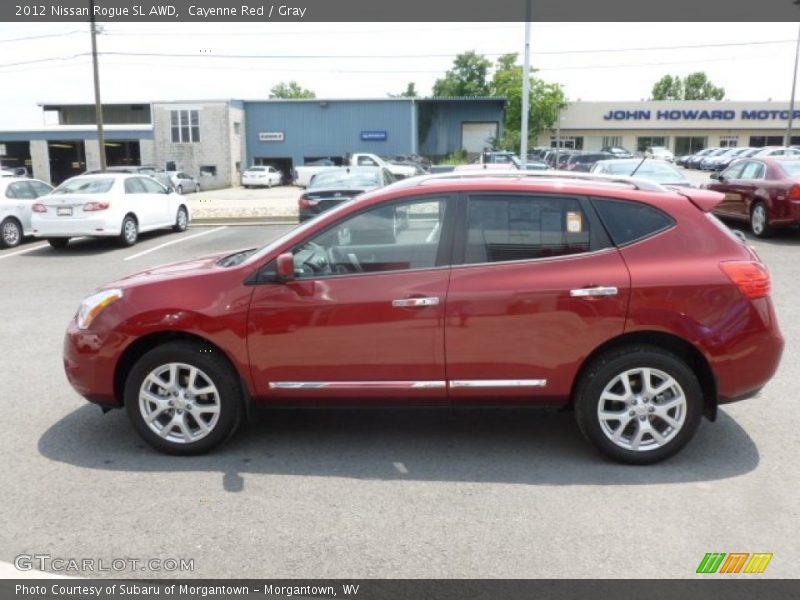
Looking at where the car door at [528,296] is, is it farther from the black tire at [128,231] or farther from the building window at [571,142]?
the building window at [571,142]

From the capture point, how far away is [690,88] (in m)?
124

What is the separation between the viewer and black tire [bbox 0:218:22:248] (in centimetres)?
1505

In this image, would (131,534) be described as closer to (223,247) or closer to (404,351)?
(404,351)

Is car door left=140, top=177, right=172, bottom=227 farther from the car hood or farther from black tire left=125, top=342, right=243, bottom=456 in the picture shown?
black tire left=125, top=342, right=243, bottom=456

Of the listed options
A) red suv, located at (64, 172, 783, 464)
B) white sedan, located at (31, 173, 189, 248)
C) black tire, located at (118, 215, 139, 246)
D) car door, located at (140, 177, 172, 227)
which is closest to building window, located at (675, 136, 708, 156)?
car door, located at (140, 177, 172, 227)

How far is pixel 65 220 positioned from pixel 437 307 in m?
12.2

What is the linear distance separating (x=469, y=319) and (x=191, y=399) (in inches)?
70.5

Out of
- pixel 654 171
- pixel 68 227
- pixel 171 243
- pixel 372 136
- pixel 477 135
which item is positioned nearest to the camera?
pixel 68 227

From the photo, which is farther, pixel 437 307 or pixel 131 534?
pixel 437 307

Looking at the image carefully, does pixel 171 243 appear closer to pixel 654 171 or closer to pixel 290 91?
pixel 654 171

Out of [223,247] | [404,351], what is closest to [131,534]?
[404,351]

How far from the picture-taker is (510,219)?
4434 mm

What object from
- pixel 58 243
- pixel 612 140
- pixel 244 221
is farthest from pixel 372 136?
pixel 58 243

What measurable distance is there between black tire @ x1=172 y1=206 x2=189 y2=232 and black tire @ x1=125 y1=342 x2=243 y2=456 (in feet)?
45.3
